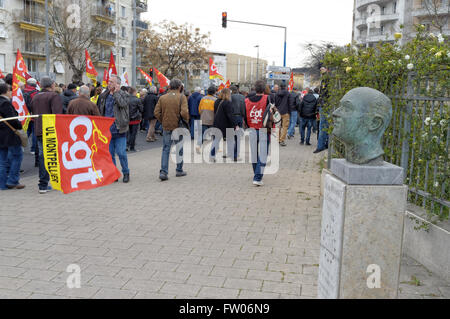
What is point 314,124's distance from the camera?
1636 centimetres

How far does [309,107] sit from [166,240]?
10.5 meters

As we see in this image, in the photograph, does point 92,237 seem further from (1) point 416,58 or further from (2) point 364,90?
(1) point 416,58

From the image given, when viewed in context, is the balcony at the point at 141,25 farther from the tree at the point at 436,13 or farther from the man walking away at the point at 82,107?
the man walking away at the point at 82,107

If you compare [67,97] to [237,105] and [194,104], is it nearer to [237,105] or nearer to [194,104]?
[237,105]

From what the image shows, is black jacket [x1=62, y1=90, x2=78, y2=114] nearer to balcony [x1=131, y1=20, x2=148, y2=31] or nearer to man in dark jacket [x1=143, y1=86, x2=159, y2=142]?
man in dark jacket [x1=143, y1=86, x2=159, y2=142]

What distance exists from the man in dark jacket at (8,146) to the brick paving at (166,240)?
13.7 inches

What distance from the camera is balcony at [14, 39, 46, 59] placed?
1602 inches

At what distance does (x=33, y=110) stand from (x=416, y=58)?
669 cm

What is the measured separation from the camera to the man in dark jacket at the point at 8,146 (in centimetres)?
785

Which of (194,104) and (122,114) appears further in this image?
(194,104)

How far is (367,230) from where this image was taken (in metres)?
3.14

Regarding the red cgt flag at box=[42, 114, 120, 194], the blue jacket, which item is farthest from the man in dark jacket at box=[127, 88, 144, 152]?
the red cgt flag at box=[42, 114, 120, 194]

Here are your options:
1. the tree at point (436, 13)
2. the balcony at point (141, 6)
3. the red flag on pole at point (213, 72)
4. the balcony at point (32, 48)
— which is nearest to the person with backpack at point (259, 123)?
the tree at point (436, 13)
